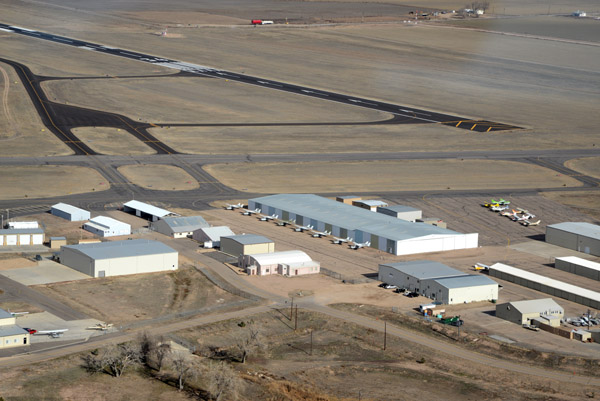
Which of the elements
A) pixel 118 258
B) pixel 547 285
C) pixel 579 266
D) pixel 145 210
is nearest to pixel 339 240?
pixel 145 210

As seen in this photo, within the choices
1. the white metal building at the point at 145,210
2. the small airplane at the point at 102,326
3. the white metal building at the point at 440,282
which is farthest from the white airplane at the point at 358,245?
the small airplane at the point at 102,326

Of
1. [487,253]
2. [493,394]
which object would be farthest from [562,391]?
[487,253]

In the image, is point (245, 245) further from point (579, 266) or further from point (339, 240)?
point (579, 266)

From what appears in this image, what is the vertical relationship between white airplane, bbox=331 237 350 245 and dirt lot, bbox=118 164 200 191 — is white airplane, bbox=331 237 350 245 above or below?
below

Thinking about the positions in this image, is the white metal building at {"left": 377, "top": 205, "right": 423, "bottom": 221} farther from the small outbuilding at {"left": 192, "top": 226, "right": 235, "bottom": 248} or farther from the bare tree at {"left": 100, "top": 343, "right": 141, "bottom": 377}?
the bare tree at {"left": 100, "top": 343, "right": 141, "bottom": 377}

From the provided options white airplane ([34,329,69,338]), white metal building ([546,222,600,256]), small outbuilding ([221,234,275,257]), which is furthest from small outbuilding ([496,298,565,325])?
white airplane ([34,329,69,338])

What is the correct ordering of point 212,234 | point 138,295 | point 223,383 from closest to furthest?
point 223,383 < point 138,295 < point 212,234
